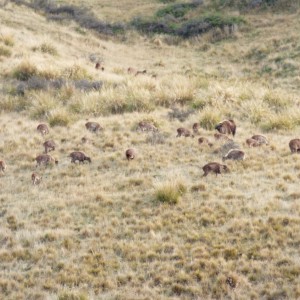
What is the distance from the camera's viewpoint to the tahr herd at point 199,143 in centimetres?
1025

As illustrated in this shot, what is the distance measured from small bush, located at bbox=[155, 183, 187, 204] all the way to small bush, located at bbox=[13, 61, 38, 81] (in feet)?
36.6

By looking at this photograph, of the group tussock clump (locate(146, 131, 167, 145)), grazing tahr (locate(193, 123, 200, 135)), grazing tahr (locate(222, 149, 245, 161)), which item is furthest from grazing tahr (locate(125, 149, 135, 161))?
grazing tahr (locate(193, 123, 200, 135))

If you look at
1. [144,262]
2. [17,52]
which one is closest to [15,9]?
[17,52]

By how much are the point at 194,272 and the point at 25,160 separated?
6.02 m

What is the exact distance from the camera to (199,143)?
1187cm

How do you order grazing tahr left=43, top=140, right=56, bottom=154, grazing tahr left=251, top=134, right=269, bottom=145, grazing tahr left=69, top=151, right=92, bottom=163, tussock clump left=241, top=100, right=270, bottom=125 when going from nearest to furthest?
grazing tahr left=69, top=151, right=92, bottom=163
grazing tahr left=251, top=134, right=269, bottom=145
grazing tahr left=43, top=140, right=56, bottom=154
tussock clump left=241, top=100, right=270, bottom=125

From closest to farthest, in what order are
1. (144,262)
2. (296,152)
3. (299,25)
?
(144,262)
(296,152)
(299,25)

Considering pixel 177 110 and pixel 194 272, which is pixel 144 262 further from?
pixel 177 110

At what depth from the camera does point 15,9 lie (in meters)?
34.5

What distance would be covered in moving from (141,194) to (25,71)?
1105 centimetres

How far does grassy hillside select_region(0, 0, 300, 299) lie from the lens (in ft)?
22.7

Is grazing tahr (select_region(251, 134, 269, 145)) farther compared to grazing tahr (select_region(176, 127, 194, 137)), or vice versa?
grazing tahr (select_region(176, 127, 194, 137))

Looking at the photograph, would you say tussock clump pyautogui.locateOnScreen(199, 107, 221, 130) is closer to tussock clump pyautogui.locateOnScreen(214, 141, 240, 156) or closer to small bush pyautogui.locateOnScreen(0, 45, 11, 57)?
tussock clump pyautogui.locateOnScreen(214, 141, 240, 156)

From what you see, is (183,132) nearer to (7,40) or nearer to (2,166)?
(2,166)
